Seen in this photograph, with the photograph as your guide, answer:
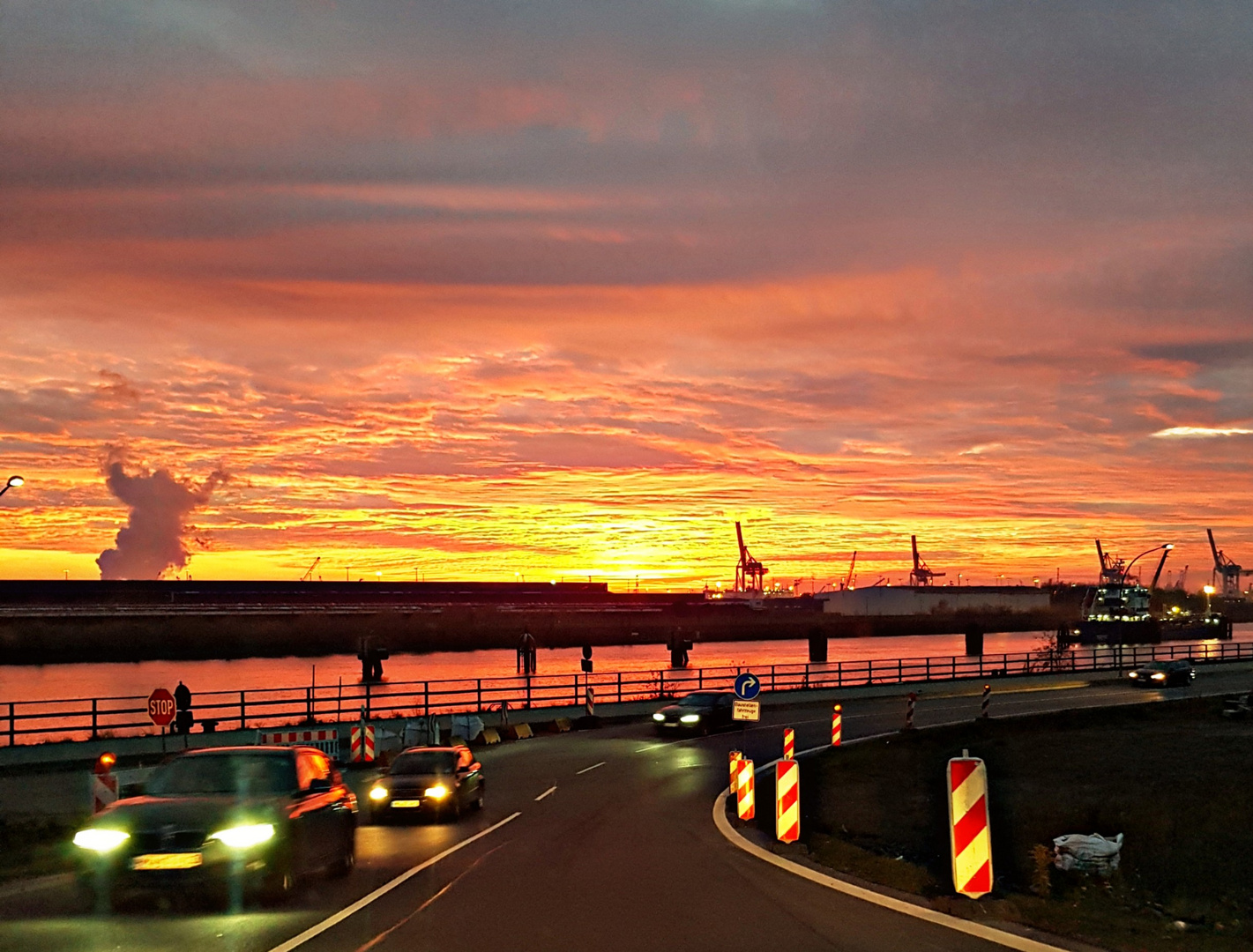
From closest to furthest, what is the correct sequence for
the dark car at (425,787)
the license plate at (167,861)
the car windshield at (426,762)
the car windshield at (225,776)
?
the license plate at (167,861), the car windshield at (225,776), the dark car at (425,787), the car windshield at (426,762)

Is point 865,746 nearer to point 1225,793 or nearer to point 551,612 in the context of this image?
point 1225,793

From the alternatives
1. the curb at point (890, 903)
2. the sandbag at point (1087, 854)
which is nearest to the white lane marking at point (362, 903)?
the curb at point (890, 903)

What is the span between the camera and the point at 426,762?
22.4 metres

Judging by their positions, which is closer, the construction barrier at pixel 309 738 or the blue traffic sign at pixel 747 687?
the blue traffic sign at pixel 747 687

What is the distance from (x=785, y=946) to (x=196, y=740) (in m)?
31.9

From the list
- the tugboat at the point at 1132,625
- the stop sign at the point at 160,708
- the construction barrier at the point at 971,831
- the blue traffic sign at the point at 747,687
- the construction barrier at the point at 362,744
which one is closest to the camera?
the construction barrier at the point at 971,831

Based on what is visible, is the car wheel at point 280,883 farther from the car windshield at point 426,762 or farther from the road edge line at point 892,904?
the car windshield at point 426,762

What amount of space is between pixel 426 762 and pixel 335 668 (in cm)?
9200

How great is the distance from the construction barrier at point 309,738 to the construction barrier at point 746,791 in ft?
43.6

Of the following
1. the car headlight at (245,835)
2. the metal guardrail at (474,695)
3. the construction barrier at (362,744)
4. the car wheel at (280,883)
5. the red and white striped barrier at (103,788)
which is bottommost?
the metal guardrail at (474,695)

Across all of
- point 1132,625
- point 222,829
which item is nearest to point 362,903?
point 222,829

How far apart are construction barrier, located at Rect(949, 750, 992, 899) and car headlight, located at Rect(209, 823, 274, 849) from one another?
23.5ft

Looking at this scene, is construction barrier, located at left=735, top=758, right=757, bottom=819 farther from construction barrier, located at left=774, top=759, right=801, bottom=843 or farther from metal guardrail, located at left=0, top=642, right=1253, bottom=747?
metal guardrail, located at left=0, top=642, right=1253, bottom=747

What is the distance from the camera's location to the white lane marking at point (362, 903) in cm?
1089
